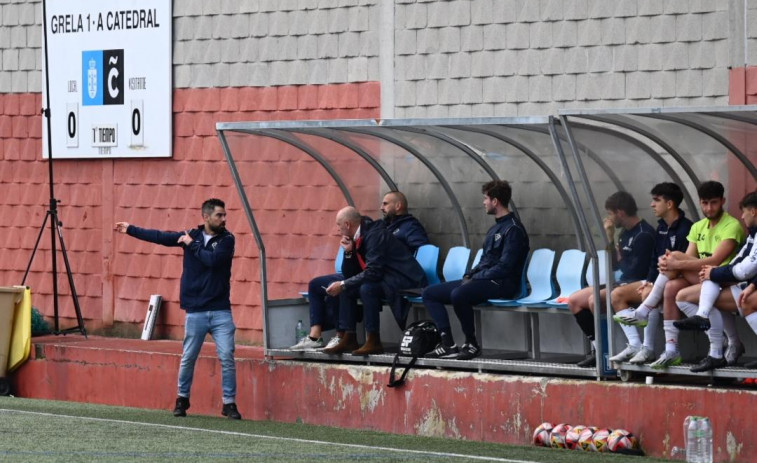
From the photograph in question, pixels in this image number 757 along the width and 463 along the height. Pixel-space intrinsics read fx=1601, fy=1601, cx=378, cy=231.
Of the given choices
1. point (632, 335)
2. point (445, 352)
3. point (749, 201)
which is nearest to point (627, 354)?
point (632, 335)

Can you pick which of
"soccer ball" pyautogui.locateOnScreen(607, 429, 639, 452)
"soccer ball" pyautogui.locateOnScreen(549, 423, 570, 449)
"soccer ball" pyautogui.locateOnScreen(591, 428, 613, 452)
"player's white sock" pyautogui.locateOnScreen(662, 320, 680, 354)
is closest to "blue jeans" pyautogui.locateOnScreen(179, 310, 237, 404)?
"soccer ball" pyautogui.locateOnScreen(549, 423, 570, 449)

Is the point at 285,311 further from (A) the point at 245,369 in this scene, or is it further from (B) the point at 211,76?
(B) the point at 211,76

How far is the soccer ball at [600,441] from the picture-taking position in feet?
38.1

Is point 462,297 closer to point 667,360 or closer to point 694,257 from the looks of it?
point 667,360

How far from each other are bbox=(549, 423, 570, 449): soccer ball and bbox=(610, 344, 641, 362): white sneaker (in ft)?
2.04

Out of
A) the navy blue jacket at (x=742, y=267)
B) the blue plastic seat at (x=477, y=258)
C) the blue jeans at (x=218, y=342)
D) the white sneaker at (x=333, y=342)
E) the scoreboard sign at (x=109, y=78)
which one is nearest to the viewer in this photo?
the navy blue jacket at (x=742, y=267)

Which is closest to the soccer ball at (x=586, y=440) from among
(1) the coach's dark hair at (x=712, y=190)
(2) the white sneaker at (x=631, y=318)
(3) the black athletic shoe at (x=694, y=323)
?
(2) the white sneaker at (x=631, y=318)

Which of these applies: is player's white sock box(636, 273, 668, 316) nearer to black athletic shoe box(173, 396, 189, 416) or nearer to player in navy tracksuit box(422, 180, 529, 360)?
player in navy tracksuit box(422, 180, 529, 360)

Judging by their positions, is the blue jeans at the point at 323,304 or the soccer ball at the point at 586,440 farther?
the blue jeans at the point at 323,304

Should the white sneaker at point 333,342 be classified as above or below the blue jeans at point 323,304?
below

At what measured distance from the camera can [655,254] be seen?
11.8m

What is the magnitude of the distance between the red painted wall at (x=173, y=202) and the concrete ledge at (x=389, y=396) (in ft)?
3.01

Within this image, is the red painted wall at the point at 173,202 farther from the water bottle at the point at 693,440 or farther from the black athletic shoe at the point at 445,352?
the water bottle at the point at 693,440

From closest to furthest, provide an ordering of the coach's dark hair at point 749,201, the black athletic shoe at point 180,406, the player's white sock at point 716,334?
1. the coach's dark hair at point 749,201
2. the player's white sock at point 716,334
3. the black athletic shoe at point 180,406
